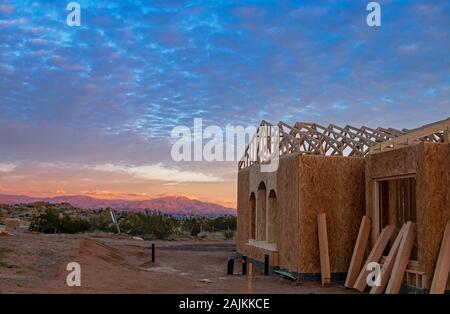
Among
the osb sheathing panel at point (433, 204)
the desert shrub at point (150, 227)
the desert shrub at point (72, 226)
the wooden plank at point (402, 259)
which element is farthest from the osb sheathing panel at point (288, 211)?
the desert shrub at point (72, 226)

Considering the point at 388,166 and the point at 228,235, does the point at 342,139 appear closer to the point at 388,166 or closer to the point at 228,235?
the point at 388,166

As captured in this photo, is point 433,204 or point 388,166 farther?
point 388,166

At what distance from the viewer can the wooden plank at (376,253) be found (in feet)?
46.4

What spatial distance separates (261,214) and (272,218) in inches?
60.5

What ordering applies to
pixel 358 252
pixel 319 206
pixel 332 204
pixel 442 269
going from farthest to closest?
pixel 332 204 < pixel 319 206 < pixel 358 252 < pixel 442 269

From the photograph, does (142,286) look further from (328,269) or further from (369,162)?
(369,162)

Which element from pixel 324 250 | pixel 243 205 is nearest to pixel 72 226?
pixel 243 205

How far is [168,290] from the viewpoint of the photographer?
45.3 feet

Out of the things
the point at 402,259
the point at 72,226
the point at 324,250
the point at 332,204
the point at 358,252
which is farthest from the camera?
the point at 72,226

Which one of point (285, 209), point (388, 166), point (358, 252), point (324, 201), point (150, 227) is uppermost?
point (388, 166)

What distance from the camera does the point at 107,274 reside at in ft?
54.6

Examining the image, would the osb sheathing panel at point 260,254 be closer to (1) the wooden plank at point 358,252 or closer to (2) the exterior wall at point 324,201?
(2) the exterior wall at point 324,201

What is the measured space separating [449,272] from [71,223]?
107 ft

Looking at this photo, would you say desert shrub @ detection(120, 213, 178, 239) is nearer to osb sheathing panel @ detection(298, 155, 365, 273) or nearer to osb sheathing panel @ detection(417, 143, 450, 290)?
osb sheathing panel @ detection(298, 155, 365, 273)
